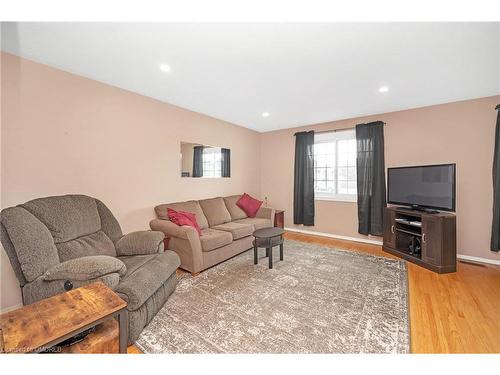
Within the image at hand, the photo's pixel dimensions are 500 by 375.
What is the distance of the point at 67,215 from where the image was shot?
2.04 metres

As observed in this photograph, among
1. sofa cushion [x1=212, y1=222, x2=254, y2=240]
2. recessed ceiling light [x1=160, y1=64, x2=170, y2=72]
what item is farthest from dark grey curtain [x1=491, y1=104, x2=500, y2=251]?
recessed ceiling light [x1=160, y1=64, x2=170, y2=72]

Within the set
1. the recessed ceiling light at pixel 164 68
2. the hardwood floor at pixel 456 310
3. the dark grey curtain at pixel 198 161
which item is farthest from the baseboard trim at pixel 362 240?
the recessed ceiling light at pixel 164 68

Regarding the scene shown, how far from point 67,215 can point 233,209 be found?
2.68 metres

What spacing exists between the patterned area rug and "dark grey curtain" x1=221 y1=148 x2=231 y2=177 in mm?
2040

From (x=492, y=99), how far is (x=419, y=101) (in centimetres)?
88

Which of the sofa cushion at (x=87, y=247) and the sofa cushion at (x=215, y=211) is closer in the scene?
the sofa cushion at (x=87, y=247)

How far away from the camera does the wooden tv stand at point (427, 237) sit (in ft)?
9.29

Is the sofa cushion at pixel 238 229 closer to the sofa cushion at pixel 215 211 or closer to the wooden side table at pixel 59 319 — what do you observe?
the sofa cushion at pixel 215 211

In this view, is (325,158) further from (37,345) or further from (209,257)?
(37,345)

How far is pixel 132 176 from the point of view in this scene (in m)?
2.99

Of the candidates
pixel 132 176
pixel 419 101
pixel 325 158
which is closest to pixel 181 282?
pixel 132 176

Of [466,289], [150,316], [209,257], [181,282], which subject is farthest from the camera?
[209,257]

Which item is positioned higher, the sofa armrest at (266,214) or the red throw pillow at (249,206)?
the red throw pillow at (249,206)

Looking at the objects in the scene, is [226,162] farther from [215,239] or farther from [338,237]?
[338,237]
